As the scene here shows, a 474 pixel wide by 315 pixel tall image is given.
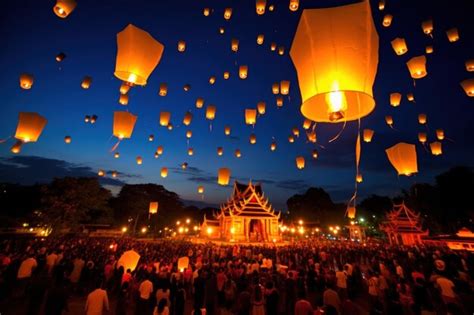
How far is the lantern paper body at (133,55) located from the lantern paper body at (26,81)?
7.01 meters

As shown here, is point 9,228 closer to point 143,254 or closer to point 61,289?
point 143,254

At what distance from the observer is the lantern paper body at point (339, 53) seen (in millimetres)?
2758

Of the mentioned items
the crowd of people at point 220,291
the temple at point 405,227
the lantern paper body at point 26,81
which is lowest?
the crowd of people at point 220,291

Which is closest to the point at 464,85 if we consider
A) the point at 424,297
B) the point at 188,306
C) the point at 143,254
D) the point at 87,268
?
the point at 424,297

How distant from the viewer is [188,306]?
26.1ft

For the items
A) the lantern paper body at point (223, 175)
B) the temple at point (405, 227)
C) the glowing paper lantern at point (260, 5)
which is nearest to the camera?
the glowing paper lantern at point (260, 5)

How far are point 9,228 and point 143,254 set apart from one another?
24.4 m

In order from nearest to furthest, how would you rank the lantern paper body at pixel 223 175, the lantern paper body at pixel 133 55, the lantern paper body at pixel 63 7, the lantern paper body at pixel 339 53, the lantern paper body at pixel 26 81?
the lantern paper body at pixel 339 53
the lantern paper body at pixel 133 55
the lantern paper body at pixel 63 7
the lantern paper body at pixel 26 81
the lantern paper body at pixel 223 175

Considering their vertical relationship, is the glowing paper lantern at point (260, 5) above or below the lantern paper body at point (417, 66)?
above

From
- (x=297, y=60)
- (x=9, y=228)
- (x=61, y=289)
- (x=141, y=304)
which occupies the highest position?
(x=297, y=60)

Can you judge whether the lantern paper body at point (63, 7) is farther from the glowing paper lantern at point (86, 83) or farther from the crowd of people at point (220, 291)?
the crowd of people at point (220, 291)

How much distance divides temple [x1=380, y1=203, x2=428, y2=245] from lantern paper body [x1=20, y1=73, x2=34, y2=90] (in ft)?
114

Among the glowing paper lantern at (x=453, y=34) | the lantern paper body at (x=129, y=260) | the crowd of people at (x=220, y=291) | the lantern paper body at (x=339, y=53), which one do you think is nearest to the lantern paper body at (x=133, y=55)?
the lantern paper body at (x=339, y=53)

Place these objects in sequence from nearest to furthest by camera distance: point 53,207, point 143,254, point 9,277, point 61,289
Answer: point 61,289
point 9,277
point 143,254
point 53,207
